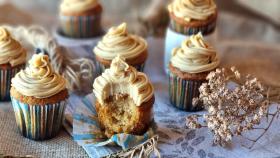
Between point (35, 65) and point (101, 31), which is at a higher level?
point (35, 65)

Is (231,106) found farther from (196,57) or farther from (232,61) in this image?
(232,61)

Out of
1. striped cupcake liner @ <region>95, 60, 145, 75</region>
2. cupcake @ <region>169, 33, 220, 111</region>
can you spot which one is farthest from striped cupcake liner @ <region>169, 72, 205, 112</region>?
striped cupcake liner @ <region>95, 60, 145, 75</region>

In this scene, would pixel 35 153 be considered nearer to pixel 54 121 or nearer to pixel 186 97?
pixel 54 121

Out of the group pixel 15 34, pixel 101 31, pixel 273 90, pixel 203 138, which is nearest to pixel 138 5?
pixel 101 31

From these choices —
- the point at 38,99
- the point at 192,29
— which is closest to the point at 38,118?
the point at 38,99

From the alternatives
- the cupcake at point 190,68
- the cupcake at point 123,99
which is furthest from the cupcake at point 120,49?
the cupcake at point 123,99

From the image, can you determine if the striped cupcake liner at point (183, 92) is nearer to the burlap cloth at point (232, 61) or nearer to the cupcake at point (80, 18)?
the burlap cloth at point (232, 61)
